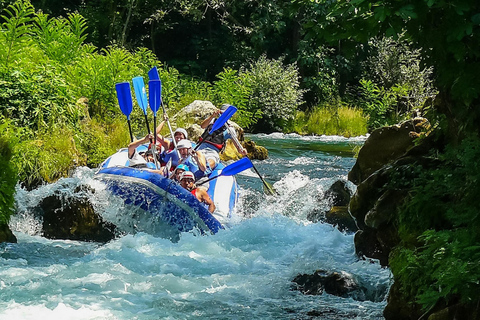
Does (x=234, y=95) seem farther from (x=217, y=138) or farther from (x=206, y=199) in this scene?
(x=206, y=199)

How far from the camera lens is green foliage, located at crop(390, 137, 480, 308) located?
2.71 meters

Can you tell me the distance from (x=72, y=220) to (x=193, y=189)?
125 centimetres

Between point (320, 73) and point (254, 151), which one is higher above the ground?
point (320, 73)

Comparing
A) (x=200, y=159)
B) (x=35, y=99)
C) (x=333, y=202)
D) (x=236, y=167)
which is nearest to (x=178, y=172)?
(x=200, y=159)

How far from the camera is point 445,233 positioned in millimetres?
2971

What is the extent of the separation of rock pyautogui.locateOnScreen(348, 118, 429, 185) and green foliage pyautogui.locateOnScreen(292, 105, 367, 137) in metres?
10.1

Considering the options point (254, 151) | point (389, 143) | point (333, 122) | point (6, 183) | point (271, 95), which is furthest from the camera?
point (333, 122)

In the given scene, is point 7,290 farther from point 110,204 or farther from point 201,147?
point 201,147

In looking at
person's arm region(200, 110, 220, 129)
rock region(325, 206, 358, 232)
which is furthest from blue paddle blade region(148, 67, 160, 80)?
rock region(325, 206, 358, 232)

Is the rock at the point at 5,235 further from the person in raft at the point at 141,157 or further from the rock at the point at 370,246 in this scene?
the rock at the point at 370,246

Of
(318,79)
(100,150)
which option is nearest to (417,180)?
(100,150)

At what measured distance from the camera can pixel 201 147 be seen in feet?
26.4

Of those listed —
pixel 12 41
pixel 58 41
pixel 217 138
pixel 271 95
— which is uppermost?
pixel 58 41

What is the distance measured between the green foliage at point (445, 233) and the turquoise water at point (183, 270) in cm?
93
